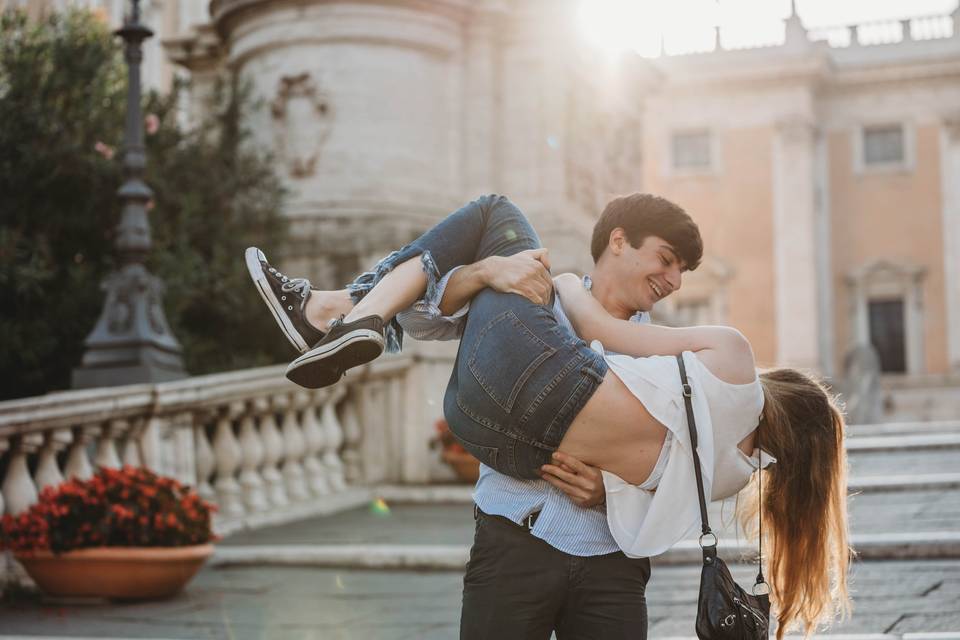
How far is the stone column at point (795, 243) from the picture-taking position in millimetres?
37000

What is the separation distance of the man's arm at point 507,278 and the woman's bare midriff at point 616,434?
26cm

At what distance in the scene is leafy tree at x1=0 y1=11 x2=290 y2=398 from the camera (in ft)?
33.6

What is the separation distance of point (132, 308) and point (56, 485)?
180 cm

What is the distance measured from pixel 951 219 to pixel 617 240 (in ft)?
122

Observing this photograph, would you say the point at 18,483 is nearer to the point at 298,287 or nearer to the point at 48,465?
the point at 48,465

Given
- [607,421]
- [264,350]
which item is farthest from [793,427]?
[264,350]

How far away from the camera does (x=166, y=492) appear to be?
6.43 meters

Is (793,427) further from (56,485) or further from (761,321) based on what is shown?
(761,321)

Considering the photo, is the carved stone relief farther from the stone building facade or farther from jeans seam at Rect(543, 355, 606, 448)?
jeans seam at Rect(543, 355, 606, 448)

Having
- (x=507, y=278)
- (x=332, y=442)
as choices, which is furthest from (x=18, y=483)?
(x=507, y=278)

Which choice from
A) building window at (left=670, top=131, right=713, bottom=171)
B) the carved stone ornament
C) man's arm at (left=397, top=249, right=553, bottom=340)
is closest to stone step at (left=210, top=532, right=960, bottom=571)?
man's arm at (left=397, top=249, right=553, bottom=340)

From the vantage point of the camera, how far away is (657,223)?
2.78 metres

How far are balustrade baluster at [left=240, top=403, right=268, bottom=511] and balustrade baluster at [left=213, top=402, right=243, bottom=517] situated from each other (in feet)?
0.39

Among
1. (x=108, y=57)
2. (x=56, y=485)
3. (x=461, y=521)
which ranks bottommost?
(x=461, y=521)
